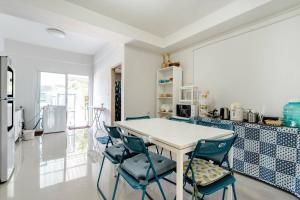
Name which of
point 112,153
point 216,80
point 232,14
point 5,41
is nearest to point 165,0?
point 232,14

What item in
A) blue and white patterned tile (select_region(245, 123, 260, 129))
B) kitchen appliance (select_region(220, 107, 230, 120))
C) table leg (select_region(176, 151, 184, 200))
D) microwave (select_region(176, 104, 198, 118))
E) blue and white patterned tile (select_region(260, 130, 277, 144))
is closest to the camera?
table leg (select_region(176, 151, 184, 200))

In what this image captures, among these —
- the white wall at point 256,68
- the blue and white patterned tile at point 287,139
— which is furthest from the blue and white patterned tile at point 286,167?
the white wall at point 256,68

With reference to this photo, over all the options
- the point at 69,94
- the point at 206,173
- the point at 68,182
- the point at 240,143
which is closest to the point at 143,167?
the point at 206,173

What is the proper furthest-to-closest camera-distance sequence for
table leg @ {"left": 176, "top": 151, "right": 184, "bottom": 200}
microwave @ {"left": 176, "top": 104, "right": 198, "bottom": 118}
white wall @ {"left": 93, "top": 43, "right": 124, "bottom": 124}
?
white wall @ {"left": 93, "top": 43, "right": 124, "bottom": 124}, microwave @ {"left": 176, "top": 104, "right": 198, "bottom": 118}, table leg @ {"left": 176, "top": 151, "right": 184, "bottom": 200}

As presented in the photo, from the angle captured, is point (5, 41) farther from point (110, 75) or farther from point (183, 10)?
point (183, 10)

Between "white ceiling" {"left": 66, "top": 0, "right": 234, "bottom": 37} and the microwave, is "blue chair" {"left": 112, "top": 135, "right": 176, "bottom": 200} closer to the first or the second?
the microwave

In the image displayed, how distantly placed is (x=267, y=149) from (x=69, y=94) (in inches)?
238

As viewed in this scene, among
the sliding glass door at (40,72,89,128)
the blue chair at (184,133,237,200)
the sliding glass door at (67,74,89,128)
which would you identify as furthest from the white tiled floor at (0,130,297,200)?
the sliding glass door at (67,74,89,128)

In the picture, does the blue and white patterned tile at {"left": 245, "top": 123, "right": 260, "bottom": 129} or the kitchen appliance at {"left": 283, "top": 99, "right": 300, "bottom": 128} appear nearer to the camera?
the kitchen appliance at {"left": 283, "top": 99, "right": 300, "bottom": 128}

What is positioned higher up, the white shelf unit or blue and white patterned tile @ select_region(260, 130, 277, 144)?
the white shelf unit

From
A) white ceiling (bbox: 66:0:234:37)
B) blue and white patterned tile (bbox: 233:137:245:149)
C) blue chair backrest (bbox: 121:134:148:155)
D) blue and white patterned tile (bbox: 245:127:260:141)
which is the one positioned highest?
white ceiling (bbox: 66:0:234:37)

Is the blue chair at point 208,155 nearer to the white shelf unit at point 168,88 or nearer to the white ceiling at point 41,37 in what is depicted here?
the white shelf unit at point 168,88

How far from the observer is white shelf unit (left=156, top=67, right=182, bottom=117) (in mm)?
3525

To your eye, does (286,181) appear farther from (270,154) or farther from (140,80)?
(140,80)
